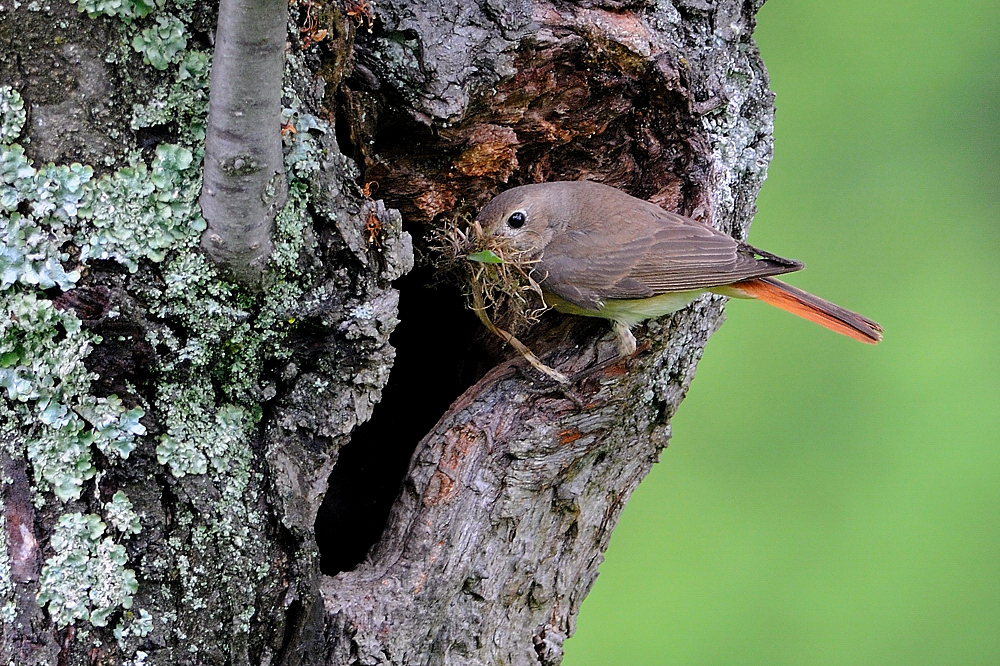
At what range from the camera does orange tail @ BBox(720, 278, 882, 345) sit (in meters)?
3.64

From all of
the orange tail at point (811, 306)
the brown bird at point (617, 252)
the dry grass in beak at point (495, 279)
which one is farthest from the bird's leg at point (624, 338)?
the orange tail at point (811, 306)

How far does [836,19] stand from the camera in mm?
5629

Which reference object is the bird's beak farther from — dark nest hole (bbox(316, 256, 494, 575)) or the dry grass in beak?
dark nest hole (bbox(316, 256, 494, 575))

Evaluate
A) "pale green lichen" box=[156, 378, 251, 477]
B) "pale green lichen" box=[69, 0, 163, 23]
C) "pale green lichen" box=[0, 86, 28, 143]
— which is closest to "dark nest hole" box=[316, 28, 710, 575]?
"pale green lichen" box=[69, 0, 163, 23]

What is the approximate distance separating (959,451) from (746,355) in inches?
44.5

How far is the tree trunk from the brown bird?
3.5 inches

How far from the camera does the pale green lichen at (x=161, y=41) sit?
7.22 ft

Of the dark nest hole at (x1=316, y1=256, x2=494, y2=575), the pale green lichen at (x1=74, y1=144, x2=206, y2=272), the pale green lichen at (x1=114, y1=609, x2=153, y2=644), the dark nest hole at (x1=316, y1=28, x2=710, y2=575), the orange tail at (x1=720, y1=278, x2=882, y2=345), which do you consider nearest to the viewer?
the pale green lichen at (x1=74, y1=144, x2=206, y2=272)

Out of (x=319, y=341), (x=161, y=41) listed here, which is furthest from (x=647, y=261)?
(x=161, y=41)

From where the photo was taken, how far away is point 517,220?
10.8 feet

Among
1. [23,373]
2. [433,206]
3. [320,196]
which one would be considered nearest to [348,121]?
[320,196]

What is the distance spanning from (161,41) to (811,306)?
2.44m

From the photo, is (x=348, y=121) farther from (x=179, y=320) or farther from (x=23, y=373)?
(x=23, y=373)

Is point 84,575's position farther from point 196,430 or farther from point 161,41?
point 161,41
